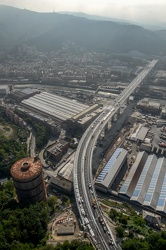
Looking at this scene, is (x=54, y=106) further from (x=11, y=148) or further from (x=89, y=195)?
(x=89, y=195)

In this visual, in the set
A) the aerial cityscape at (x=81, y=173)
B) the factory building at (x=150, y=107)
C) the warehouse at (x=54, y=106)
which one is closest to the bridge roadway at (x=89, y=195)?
the aerial cityscape at (x=81, y=173)

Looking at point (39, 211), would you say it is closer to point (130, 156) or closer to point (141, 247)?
point (141, 247)

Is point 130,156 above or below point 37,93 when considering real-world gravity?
below

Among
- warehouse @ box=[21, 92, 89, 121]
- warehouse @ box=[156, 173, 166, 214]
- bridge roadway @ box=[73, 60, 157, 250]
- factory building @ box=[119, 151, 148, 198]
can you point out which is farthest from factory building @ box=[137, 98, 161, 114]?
warehouse @ box=[156, 173, 166, 214]

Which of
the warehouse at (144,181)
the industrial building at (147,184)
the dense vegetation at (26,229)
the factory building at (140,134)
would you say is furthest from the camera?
the factory building at (140,134)

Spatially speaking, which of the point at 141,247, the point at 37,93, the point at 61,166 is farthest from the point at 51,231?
the point at 37,93

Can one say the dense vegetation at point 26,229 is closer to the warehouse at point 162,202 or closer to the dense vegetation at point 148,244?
the dense vegetation at point 148,244
